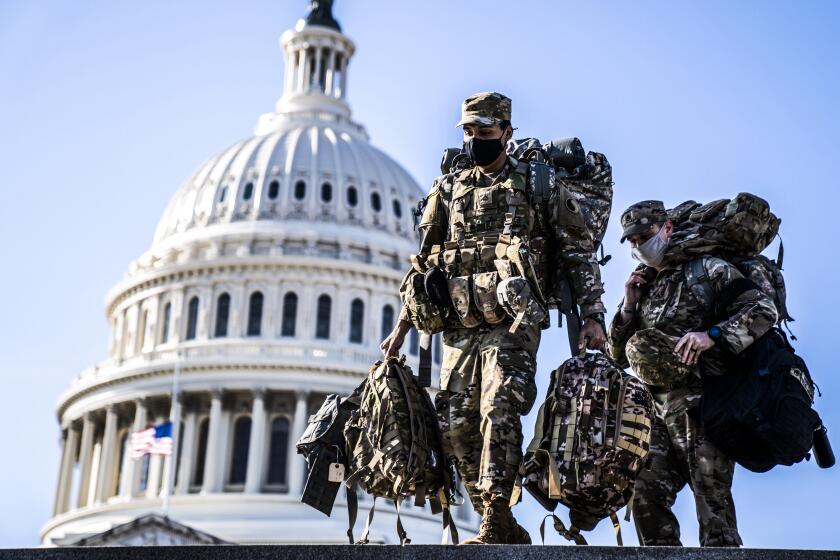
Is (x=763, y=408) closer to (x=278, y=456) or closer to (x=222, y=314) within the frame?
(x=278, y=456)

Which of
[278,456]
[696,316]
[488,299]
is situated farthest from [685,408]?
[278,456]

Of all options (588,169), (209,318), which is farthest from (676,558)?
(209,318)

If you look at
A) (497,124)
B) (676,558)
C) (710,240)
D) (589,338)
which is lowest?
(676,558)

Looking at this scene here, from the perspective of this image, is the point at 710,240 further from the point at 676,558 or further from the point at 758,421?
the point at 676,558

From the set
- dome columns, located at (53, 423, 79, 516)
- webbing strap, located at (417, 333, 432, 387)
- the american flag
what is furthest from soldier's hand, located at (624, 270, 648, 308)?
dome columns, located at (53, 423, 79, 516)

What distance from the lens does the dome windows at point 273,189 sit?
79938 mm

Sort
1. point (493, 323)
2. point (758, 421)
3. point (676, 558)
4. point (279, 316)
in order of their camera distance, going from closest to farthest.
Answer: point (676, 558)
point (758, 421)
point (493, 323)
point (279, 316)

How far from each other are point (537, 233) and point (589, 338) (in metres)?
0.86

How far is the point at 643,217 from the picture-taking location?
9375mm

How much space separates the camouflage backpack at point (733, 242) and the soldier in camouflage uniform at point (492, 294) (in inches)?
24.4

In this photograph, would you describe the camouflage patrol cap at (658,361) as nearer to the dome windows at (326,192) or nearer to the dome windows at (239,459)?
the dome windows at (239,459)

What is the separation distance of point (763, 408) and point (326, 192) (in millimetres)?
72572

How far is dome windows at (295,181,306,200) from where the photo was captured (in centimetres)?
7988

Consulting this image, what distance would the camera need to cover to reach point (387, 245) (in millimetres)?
79062
